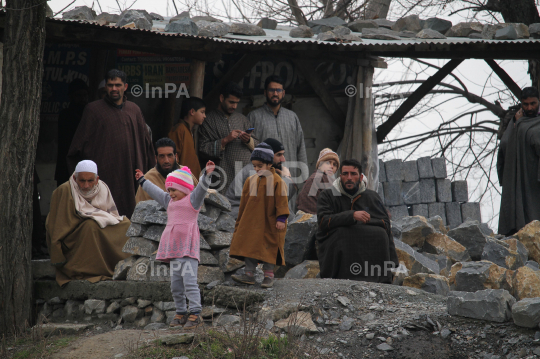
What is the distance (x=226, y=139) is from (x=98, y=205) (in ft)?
6.33

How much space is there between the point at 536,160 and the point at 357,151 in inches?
91.3

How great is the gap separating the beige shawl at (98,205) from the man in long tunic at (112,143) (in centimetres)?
52

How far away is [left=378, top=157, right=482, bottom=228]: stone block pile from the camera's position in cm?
1109

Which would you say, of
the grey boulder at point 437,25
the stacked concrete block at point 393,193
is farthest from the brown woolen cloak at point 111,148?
the stacked concrete block at point 393,193

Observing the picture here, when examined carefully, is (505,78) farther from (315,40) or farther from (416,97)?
(315,40)

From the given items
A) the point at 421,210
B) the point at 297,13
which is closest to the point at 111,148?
the point at 421,210

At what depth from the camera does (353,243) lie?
5.83 meters

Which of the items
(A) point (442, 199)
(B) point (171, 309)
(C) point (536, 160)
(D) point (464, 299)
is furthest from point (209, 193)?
(A) point (442, 199)

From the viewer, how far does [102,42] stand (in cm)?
668

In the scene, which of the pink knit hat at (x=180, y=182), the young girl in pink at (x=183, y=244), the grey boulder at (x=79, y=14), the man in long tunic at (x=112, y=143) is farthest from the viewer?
the grey boulder at (x=79, y=14)

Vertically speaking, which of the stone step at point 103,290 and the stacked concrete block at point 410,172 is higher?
the stacked concrete block at point 410,172

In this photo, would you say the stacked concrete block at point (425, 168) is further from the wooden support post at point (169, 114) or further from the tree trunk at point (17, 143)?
the tree trunk at point (17, 143)

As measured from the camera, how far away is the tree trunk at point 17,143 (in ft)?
16.3

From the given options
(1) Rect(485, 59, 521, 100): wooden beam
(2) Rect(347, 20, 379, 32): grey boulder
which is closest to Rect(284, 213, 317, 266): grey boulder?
(2) Rect(347, 20, 379, 32): grey boulder
